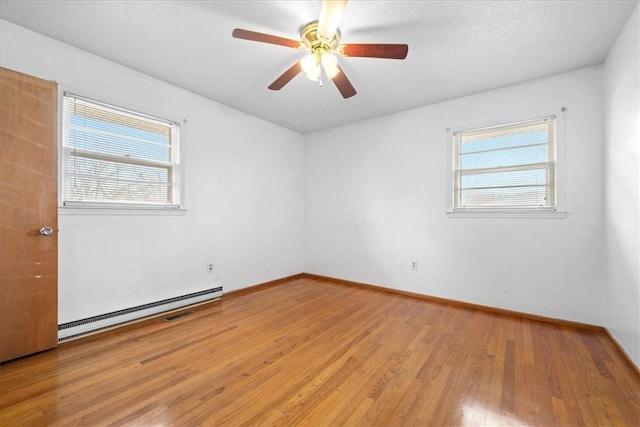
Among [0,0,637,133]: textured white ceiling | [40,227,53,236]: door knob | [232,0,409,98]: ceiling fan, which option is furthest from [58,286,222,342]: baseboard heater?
[232,0,409,98]: ceiling fan

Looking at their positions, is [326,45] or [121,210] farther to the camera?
[121,210]

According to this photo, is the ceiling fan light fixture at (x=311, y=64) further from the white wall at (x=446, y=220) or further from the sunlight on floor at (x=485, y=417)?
the sunlight on floor at (x=485, y=417)

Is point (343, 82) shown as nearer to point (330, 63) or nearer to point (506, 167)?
point (330, 63)

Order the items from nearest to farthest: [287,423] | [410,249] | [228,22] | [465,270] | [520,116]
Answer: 1. [287,423]
2. [228,22]
3. [520,116]
4. [465,270]
5. [410,249]

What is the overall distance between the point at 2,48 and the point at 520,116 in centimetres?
479

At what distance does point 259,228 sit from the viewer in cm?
417

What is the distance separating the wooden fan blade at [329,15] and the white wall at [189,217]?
219cm

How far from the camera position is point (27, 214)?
208 centimetres

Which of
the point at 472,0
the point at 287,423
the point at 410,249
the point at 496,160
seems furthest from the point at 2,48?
the point at 496,160

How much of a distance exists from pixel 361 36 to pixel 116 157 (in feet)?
8.54

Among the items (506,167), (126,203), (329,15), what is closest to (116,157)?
(126,203)

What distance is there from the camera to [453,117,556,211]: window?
2.90 metres

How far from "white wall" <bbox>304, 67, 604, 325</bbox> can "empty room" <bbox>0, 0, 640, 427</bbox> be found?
0.03m

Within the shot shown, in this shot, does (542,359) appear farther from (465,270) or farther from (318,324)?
(318,324)
